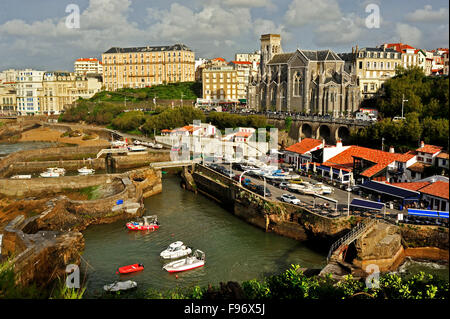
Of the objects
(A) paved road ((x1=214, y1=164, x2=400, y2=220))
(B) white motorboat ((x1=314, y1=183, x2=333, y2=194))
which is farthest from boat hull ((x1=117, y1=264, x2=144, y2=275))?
(B) white motorboat ((x1=314, y1=183, x2=333, y2=194))

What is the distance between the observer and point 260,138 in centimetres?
5003

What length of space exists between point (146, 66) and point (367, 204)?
306 feet

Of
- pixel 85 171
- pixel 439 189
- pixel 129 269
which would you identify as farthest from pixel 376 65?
pixel 439 189

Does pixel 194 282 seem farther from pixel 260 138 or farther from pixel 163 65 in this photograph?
pixel 163 65

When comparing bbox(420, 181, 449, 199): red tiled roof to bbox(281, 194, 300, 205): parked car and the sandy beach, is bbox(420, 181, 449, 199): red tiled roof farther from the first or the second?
the sandy beach

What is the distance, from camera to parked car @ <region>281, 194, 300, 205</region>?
26.5 metres

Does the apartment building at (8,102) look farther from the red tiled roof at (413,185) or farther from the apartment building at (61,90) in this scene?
the red tiled roof at (413,185)

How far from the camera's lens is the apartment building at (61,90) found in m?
101

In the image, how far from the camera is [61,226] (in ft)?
90.7

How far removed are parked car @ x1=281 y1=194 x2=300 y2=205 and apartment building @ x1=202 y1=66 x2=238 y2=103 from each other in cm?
6361

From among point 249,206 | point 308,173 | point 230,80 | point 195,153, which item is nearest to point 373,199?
point 249,206

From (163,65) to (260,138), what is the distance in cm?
6348

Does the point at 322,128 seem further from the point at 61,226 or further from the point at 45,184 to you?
the point at 61,226

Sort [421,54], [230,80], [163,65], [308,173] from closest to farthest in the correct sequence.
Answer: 1. [308,173]
2. [421,54]
3. [230,80]
4. [163,65]
